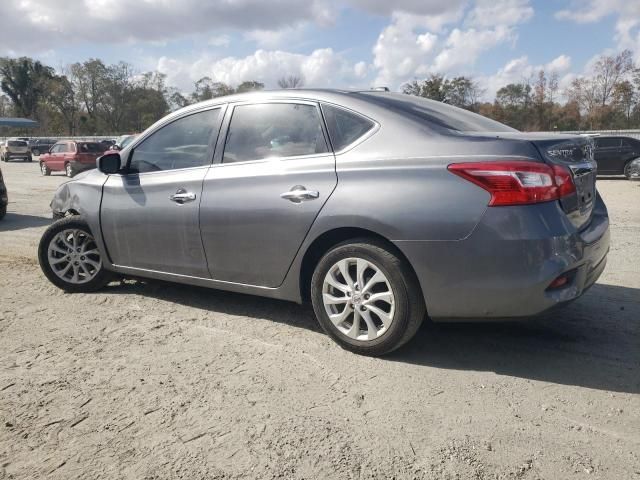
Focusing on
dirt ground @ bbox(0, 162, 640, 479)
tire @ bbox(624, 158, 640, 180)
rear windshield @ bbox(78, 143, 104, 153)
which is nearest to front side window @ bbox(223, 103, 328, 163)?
dirt ground @ bbox(0, 162, 640, 479)

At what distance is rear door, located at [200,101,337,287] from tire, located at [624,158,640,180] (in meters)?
16.5

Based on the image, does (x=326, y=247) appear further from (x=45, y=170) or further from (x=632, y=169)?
(x=45, y=170)

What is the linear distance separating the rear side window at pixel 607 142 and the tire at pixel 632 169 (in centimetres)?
74

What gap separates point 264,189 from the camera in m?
3.79

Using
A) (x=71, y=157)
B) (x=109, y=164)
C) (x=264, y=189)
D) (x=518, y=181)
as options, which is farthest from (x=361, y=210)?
(x=71, y=157)

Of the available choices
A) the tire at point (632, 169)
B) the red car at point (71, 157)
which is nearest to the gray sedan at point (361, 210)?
the tire at point (632, 169)

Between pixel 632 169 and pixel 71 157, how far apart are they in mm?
22069

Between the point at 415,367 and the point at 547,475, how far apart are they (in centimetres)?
114

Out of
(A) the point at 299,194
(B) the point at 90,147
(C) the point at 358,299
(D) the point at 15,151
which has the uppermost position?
(D) the point at 15,151

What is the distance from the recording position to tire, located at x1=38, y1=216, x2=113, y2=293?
4.96m

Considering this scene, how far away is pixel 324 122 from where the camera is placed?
3.70 m

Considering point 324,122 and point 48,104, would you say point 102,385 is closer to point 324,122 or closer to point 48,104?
point 324,122

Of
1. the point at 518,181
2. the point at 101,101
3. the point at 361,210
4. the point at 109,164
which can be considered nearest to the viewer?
the point at 518,181

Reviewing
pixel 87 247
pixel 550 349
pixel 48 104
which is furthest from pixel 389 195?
pixel 48 104
